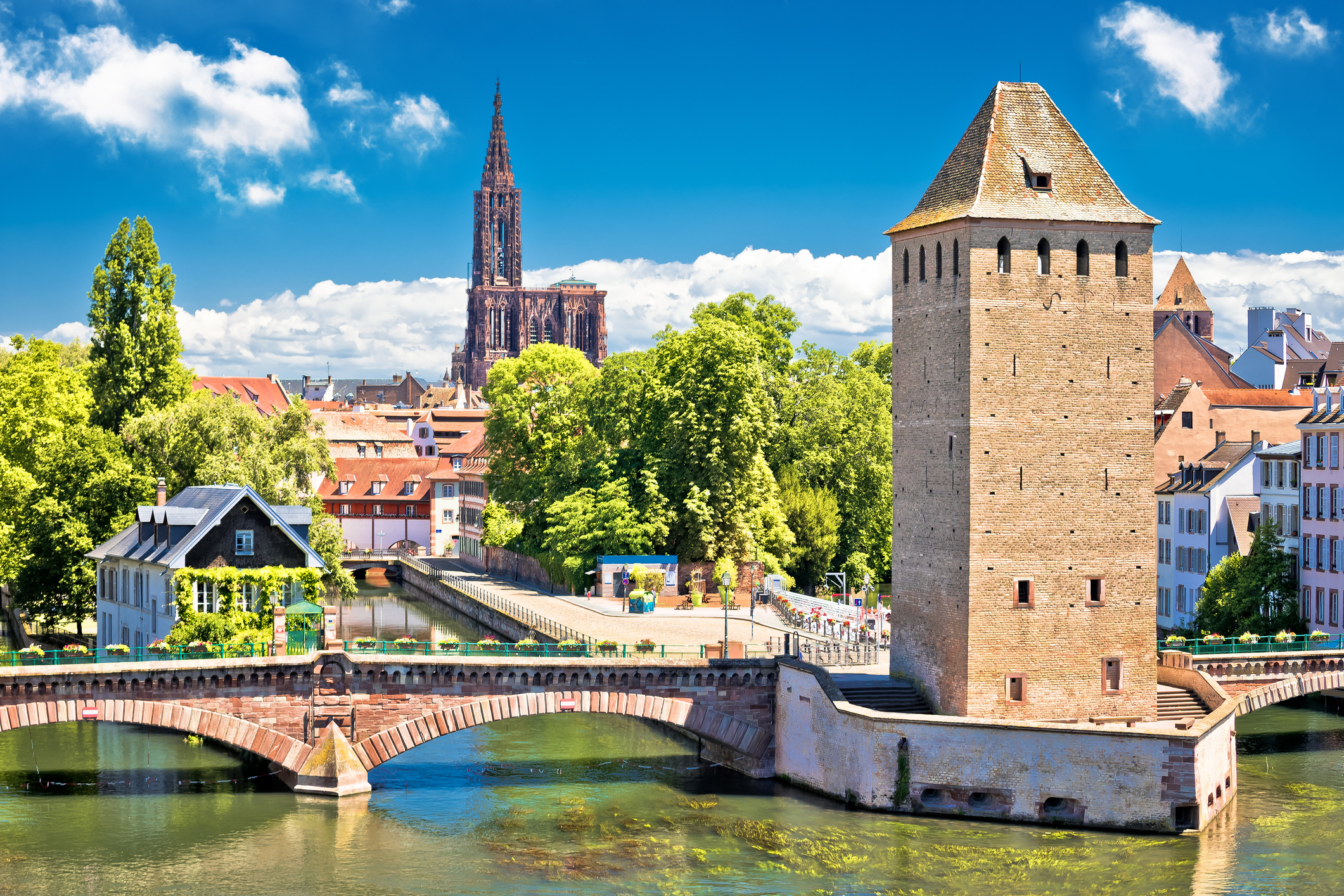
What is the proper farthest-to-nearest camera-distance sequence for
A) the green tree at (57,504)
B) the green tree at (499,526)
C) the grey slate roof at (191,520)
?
1. the green tree at (499,526)
2. the green tree at (57,504)
3. the grey slate roof at (191,520)

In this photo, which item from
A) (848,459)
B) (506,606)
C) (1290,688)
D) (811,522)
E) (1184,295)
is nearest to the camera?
(1290,688)

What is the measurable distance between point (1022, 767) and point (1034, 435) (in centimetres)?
843

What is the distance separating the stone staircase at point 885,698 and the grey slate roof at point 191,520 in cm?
1974

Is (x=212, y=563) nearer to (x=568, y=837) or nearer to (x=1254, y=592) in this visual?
(x=568, y=837)

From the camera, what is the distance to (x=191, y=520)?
53094 millimetres

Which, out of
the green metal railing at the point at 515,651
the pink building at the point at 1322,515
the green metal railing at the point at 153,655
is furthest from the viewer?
the pink building at the point at 1322,515

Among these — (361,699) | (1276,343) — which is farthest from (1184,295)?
(361,699)

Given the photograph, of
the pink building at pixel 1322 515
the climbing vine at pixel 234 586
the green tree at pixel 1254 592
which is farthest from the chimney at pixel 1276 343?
the climbing vine at pixel 234 586

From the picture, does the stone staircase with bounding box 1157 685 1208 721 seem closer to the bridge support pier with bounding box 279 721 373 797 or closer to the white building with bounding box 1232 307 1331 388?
the bridge support pier with bounding box 279 721 373 797

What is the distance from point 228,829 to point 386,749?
15.9ft

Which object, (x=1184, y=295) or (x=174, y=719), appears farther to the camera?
(x=1184, y=295)

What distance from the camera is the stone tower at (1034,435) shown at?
41875 millimetres

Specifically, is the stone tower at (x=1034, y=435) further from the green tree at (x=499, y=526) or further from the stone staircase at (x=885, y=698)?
the green tree at (x=499, y=526)

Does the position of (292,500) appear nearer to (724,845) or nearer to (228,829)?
(228,829)
